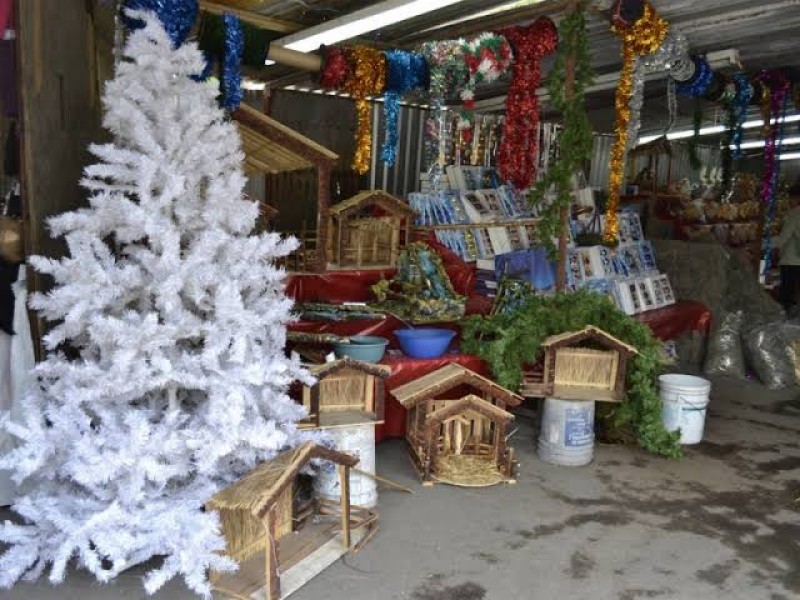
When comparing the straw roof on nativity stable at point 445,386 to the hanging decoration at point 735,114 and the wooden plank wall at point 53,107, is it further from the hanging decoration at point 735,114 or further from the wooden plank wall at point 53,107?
the hanging decoration at point 735,114

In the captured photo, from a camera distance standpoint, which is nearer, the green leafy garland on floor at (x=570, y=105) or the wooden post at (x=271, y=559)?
the wooden post at (x=271, y=559)

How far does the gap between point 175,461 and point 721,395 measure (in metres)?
5.04

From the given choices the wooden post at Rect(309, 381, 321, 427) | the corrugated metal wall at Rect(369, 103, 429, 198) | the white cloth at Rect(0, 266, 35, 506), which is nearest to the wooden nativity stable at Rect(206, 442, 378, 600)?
the wooden post at Rect(309, 381, 321, 427)

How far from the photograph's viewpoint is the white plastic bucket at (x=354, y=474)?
3582mm

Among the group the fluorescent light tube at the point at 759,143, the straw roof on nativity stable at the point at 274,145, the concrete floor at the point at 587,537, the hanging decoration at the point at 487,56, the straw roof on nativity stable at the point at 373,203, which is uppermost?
the fluorescent light tube at the point at 759,143

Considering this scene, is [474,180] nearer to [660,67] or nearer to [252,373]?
[660,67]

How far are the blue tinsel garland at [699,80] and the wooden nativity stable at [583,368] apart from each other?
3187 mm

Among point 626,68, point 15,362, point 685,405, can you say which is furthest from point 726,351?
point 15,362

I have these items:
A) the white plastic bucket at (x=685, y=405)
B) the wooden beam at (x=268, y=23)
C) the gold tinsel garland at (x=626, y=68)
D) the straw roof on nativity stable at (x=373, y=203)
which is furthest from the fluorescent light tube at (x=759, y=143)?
the wooden beam at (x=268, y=23)

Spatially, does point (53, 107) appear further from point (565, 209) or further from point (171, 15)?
point (565, 209)

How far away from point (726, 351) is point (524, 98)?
3430 mm

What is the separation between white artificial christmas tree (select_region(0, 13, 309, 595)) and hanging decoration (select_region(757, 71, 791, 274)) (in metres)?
6.34

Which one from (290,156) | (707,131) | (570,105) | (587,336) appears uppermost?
(707,131)

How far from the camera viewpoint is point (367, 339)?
4.25 meters
